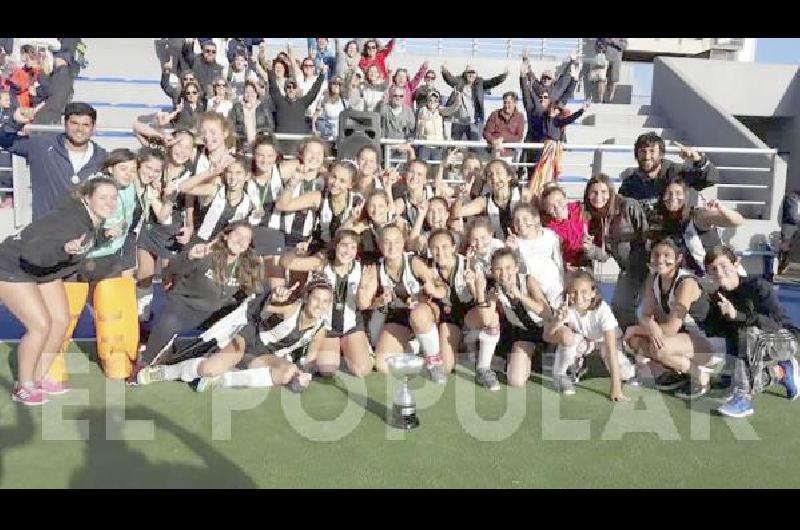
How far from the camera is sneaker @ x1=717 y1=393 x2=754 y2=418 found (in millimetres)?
3728


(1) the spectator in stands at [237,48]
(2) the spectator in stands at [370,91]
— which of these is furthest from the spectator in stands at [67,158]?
(1) the spectator in stands at [237,48]

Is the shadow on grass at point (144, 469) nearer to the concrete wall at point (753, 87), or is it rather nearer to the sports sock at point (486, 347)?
the sports sock at point (486, 347)

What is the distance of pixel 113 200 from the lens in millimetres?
3846

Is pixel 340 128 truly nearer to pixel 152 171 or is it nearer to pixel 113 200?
pixel 152 171

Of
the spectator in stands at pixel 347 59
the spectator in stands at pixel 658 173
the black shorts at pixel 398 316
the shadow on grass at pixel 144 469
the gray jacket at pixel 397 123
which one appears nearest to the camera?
the shadow on grass at pixel 144 469

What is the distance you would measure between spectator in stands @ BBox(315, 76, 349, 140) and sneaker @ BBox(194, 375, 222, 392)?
4.76 metres

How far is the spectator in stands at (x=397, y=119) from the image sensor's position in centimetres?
796

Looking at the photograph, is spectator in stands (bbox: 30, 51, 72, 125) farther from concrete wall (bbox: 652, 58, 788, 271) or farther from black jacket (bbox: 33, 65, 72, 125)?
concrete wall (bbox: 652, 58, 788, 271)

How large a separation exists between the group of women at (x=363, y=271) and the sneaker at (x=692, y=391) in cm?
1

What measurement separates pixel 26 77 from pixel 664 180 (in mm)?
7590

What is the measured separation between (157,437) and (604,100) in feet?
37.7

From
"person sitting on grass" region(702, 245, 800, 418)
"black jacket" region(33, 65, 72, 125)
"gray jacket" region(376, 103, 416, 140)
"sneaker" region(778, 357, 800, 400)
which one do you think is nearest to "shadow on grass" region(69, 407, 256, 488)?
"person sitting on grass" region(702, 245, 800, 418)

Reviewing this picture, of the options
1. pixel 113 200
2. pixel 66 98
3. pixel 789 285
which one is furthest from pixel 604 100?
pixel 113 200

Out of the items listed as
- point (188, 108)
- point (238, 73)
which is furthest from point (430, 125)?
point (238, 73)
